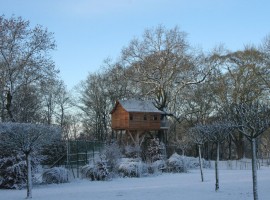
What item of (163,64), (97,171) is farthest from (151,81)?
(97,171)

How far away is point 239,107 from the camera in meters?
13.4

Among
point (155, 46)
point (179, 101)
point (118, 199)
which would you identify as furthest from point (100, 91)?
point (118, 199)

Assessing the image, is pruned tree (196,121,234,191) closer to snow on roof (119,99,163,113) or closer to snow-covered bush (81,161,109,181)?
snow-covered bush (81,161,109,181)

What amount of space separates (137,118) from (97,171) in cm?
1955

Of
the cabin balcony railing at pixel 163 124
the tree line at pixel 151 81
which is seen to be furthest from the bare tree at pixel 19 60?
the cabin balcony railing at pixel 163 124

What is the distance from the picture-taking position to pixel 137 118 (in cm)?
4462

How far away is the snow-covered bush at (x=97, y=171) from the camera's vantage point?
82.9 ft

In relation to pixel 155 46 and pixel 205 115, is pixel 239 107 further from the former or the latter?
pixel 205 115

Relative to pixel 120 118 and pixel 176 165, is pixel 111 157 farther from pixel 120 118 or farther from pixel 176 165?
pixel 120 118

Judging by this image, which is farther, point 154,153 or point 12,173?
point 154,153

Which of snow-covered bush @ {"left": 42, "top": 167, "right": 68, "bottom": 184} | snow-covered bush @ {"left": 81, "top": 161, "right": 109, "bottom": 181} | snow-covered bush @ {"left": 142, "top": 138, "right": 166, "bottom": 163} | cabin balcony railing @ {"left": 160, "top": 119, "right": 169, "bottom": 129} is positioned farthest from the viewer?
cabin balcony railing @ {"left": 160, "top": 119, "right": 169, "bottom": 129}

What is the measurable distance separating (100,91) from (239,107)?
44.9 meters

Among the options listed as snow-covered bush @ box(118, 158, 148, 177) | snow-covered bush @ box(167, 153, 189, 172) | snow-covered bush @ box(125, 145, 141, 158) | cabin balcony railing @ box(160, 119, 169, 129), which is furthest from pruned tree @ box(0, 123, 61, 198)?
cabin balcony railing @ box(160, 119, 169, 129)

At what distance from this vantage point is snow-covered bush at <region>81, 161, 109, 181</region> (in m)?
25.3
